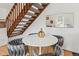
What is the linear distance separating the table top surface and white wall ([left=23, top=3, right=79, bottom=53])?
2.7 inches

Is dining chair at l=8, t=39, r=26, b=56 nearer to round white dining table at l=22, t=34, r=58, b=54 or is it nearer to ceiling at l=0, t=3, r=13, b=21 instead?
round white dining table at l=22, t=34, r=58, b=54

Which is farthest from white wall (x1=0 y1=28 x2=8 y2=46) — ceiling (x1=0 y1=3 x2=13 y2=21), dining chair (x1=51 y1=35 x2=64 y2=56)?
dining chair (x1=51 y1=35 x2=64 y2=56)

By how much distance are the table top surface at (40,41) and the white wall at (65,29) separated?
0.07 meters

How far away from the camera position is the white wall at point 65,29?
51.5 inches

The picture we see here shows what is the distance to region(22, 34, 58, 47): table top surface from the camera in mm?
1321

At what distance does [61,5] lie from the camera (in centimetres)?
133

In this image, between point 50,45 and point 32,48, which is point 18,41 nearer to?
point 32,48

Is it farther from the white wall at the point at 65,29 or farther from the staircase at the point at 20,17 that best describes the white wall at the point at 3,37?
the white wall at the point at 65,29

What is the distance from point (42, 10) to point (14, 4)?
0.33 m

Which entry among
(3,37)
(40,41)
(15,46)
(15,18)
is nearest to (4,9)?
(15,18)

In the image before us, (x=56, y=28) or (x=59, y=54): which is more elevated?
(x=56, y=28)

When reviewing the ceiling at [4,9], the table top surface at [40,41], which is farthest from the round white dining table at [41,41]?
the ceiling at [4,9]

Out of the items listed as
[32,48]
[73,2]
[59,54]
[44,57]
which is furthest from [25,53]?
[73,2]

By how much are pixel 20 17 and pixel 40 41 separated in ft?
1.17
